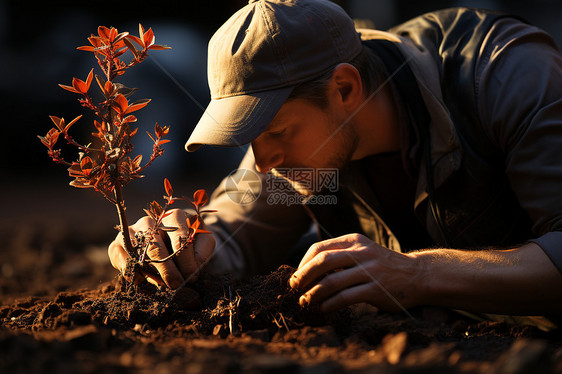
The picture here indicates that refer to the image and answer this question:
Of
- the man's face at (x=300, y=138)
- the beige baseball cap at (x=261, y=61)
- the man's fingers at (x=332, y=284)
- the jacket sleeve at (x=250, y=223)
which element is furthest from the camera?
the jacket sleeve at (x=250, y=223)

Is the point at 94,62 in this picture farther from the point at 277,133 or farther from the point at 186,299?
the point at 186,299

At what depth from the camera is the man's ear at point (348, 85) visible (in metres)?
2.27

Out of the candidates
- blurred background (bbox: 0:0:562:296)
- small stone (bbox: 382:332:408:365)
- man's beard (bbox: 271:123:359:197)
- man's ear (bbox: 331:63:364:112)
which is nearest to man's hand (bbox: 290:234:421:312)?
small stone (bbox: 382:332:408:365)

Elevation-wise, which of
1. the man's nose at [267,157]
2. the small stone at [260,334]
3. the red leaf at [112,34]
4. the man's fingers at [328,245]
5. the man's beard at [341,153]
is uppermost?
the red leaf at [112,34]

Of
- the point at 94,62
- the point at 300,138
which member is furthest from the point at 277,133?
the point at 94,62

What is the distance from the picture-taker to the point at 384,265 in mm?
1794

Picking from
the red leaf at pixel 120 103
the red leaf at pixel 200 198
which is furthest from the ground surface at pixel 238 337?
the red leaf at pixel 120 103

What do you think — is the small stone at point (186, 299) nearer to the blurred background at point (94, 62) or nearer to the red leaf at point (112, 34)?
the red leaf at point (112, 34)

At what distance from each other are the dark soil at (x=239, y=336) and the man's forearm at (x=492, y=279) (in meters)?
0.13

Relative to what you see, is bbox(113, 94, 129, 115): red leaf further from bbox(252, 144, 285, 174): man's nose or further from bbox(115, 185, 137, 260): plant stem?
bbox(252, 144, 285, 174): man's nose

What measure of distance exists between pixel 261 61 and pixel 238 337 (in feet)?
3.83

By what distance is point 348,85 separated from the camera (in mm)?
2369

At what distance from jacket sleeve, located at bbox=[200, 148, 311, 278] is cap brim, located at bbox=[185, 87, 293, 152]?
2.94ft

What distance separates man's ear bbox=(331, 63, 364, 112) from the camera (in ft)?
7.46
